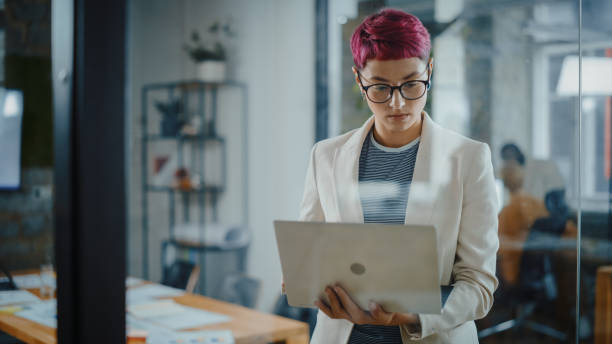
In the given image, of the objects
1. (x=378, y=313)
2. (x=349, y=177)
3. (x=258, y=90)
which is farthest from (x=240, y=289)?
(x=378, y=313)

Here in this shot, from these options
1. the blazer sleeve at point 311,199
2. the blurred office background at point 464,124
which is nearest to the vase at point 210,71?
the blurred office background at point 464,124

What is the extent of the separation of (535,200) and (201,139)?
1.86 metres

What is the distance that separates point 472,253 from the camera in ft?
3.59

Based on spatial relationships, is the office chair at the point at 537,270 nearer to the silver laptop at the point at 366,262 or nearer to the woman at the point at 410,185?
the woman at the point at 410,185

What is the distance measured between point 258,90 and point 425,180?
163 cm

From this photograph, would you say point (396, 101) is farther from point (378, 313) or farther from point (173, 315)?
point (173, 315)

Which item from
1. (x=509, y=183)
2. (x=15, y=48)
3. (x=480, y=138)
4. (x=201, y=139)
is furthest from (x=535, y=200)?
(x=201, y=139)

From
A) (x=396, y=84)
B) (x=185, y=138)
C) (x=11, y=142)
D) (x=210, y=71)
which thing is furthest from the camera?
(x=210, y=71)

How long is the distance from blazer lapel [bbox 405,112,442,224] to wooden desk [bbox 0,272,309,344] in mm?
611

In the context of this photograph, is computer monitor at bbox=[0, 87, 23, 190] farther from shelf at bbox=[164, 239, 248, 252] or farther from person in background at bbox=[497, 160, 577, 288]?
person in background at bbox=[497, 160, 577, 288]

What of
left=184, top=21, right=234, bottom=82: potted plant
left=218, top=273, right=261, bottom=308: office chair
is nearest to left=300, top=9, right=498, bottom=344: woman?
left=218, top=273, right=261, bottom=308: office chair

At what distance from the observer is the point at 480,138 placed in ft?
4.09

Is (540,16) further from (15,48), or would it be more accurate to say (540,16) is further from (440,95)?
(15,48)

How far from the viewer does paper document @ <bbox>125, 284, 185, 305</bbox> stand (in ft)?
6.69
